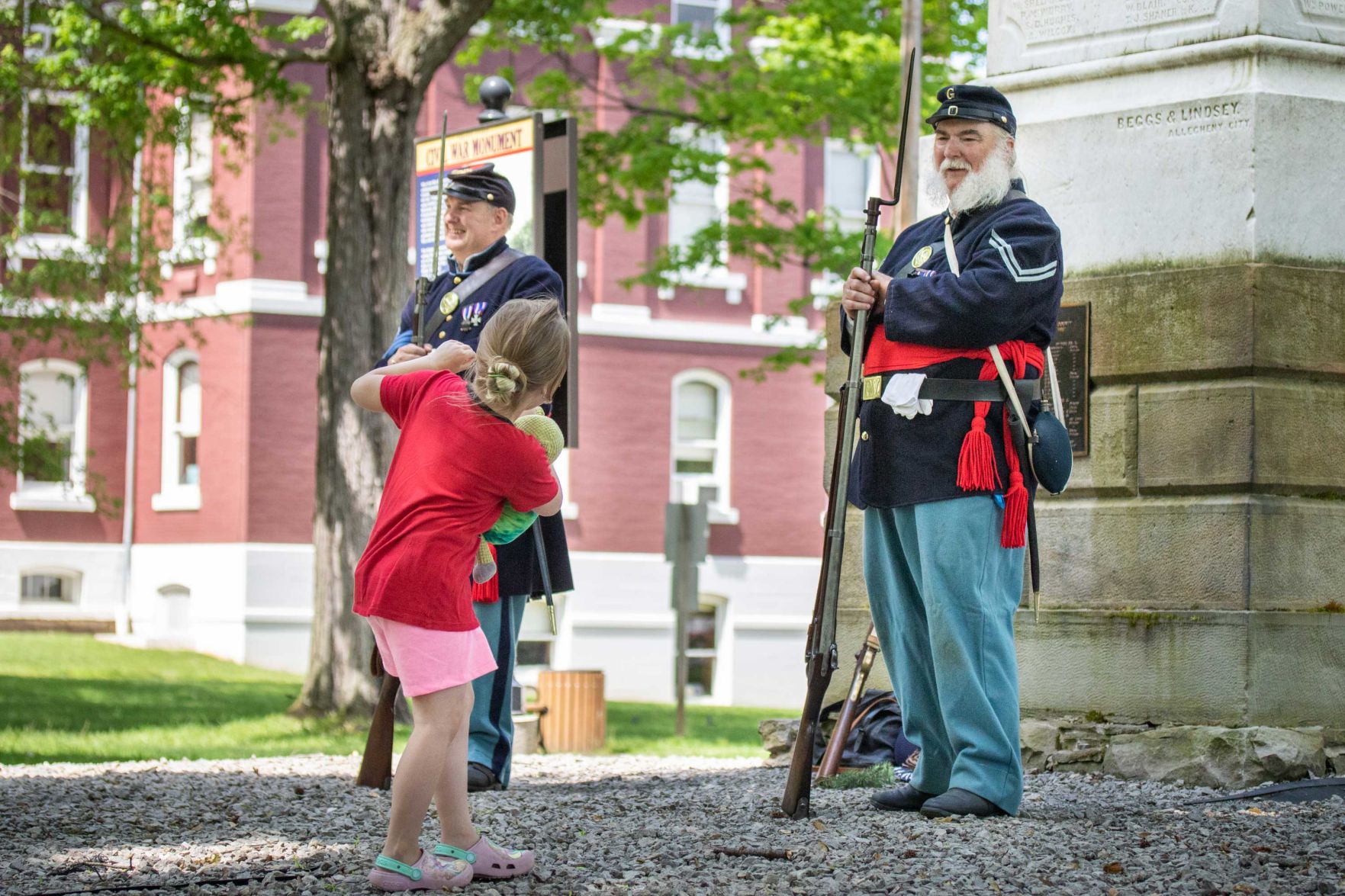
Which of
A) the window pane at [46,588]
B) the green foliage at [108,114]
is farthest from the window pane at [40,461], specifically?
the window pane at [46,588]

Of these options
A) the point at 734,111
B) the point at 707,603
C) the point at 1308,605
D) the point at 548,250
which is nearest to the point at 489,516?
the point at 1308,605

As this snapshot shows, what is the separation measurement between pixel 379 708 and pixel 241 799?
1.83 ft

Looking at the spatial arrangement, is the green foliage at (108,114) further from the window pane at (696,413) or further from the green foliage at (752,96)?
the window pane at (696,413)

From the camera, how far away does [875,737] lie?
6.85 metres

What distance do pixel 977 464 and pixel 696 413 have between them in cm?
2400

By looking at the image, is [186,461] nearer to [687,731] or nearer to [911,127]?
[687,731]

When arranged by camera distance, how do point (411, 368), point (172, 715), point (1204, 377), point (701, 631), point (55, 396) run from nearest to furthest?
point (411, 368), point (1204, 377), point (172, 715), point (55, 396), point (701, 631)

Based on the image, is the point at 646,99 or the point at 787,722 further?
the point at 646,99

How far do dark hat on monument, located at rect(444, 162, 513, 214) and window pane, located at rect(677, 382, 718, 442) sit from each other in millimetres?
22439

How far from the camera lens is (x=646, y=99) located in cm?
2381

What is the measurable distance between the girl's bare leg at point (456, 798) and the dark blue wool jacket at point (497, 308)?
6.36ft

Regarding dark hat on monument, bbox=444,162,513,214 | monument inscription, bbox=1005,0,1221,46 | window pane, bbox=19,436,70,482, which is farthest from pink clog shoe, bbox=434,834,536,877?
window pane, bbox=19,436,70,482

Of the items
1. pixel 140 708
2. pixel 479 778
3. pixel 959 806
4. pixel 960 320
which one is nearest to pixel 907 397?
pixel 960 320

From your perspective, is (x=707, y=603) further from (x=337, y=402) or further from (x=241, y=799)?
(x=241, y=799)
